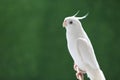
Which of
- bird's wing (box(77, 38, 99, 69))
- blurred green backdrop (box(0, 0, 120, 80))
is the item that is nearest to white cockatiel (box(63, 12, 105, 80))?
bird's wing (box(77, 38, 99, 69))

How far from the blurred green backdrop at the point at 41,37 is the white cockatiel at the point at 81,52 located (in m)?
1.18

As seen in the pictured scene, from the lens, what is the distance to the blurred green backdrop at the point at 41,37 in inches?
89.4

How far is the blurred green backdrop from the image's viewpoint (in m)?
2.27

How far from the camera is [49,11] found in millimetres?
2316

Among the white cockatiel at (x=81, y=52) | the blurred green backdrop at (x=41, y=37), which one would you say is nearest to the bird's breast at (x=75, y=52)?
the white cockatiel at (x=81, y=52)

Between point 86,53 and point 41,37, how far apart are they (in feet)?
3.99

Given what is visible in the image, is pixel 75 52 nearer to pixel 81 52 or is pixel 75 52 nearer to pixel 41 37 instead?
pixel 81 52

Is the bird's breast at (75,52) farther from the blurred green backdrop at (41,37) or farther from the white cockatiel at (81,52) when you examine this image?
the blurred green backdrop at (41,37)

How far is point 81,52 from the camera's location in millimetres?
1110

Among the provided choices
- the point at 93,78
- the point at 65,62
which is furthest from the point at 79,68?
the point at 65,62

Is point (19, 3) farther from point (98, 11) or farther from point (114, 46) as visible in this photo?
point (114, 46)

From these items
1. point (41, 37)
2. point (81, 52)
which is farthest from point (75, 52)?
point (41, 37)

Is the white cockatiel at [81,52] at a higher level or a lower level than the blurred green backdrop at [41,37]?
lower

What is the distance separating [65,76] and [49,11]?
0.52 metres
